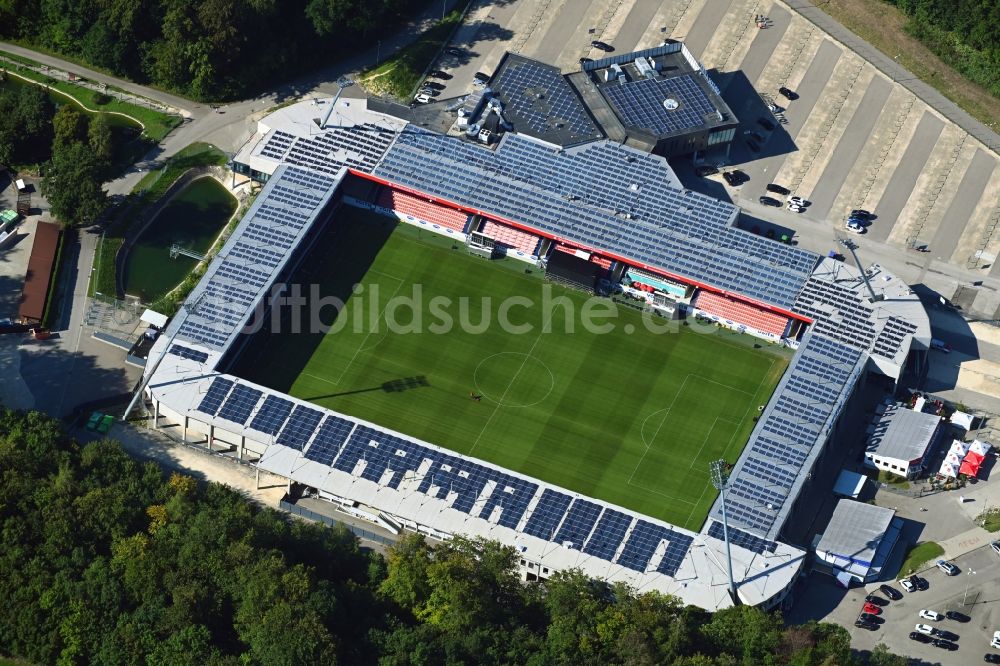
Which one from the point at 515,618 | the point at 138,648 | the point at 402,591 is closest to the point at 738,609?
the point at 515,618

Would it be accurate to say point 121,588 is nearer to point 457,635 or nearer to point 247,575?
point 247,575

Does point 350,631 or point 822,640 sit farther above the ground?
point 822,640

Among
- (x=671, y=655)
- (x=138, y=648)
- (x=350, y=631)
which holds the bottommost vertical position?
(x=138, y=648)

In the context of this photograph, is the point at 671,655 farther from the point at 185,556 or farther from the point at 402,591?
the point at 185,556

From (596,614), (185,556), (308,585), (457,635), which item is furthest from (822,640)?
(185,556)

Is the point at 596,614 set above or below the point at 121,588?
above

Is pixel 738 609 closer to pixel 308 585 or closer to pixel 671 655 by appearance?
pixel 671 655

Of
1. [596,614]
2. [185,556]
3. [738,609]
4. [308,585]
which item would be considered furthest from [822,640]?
[185,556]
